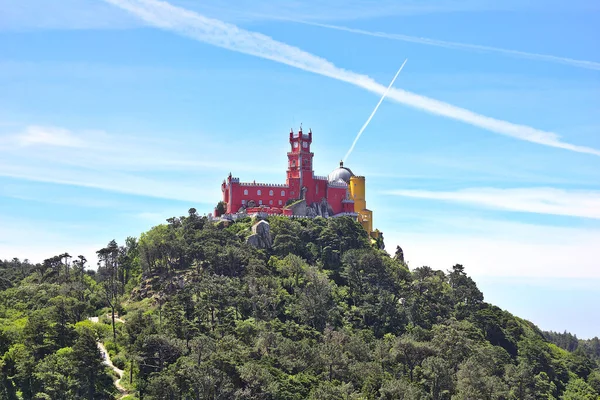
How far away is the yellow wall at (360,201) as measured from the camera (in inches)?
4919

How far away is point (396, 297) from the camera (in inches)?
3947

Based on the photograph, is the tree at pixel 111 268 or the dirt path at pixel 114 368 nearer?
the dirt path at pixel 114 368

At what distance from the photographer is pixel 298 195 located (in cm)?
11900

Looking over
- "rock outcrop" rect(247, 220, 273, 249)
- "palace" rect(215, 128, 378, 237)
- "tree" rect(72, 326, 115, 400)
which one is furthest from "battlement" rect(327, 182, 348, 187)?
"tree" rect(72, 326, 115, 400)

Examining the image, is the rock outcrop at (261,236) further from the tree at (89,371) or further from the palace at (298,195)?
the tree at (89,371)

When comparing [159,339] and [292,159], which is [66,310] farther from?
[292,159]

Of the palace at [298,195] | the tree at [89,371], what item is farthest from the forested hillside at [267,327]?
the palace at [298,195]

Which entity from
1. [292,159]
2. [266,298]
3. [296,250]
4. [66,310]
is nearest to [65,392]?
[66,310]

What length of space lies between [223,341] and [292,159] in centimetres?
5152

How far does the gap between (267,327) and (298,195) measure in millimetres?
39984

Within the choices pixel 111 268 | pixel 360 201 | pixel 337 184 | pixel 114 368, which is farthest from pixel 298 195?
pixel 114 368

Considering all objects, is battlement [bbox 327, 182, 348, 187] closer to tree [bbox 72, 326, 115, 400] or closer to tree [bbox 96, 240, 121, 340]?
tree [bbox 96, 240, 121, 340]

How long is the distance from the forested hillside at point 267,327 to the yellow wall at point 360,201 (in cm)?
917

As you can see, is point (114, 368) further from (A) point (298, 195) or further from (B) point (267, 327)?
(A) point (298, 195)
